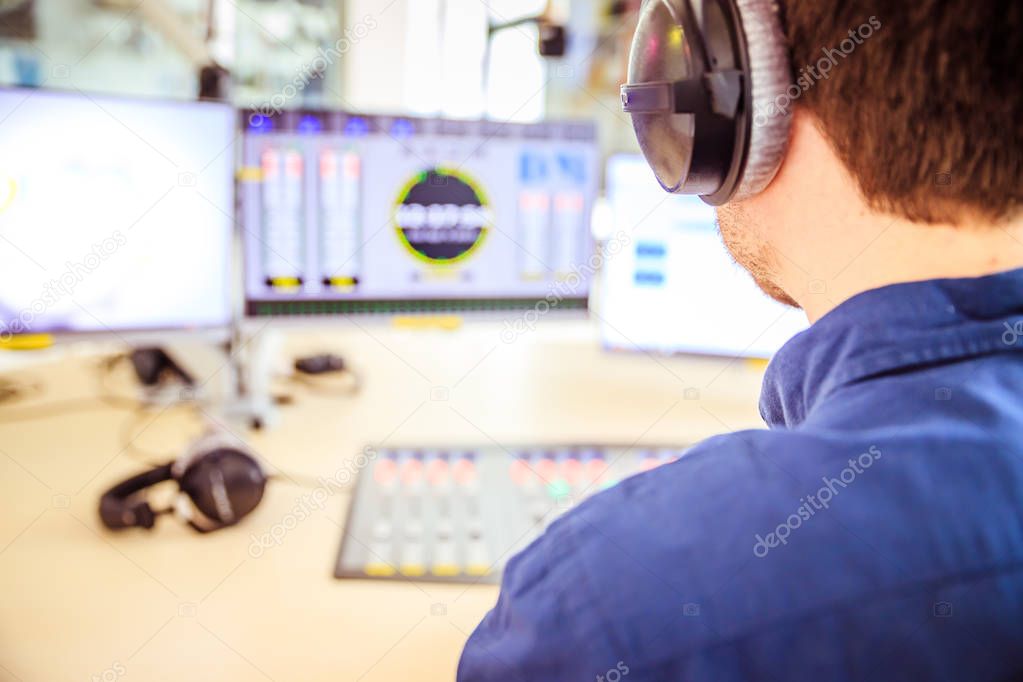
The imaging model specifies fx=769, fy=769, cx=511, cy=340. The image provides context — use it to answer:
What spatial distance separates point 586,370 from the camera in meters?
1.62

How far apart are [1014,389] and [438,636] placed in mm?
515

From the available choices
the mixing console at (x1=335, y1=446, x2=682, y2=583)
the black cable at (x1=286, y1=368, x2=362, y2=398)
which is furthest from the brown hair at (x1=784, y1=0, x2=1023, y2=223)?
the black cable at (x1=286, y1=368, x2=362, y2=398)

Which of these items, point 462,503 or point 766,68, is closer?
point 766,68

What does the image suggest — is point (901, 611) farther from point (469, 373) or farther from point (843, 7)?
point (469, 373)

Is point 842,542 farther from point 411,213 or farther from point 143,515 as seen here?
point 411,213

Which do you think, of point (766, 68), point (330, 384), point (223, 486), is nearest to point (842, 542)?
point (766, 68)

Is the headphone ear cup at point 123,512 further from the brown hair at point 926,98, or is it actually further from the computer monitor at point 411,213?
the brown hair at point 926,98

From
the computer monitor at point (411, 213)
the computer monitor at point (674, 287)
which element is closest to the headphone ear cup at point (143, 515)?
the computer monitor at point (411, 213)

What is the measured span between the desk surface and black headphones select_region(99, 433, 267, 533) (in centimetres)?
2

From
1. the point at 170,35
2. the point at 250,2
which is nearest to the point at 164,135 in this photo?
the point at 170,35

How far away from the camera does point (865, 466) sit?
0.39 m

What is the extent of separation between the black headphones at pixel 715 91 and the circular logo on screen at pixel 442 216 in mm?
774

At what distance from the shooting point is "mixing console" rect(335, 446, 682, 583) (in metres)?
0.81

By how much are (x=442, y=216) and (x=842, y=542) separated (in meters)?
1.07
